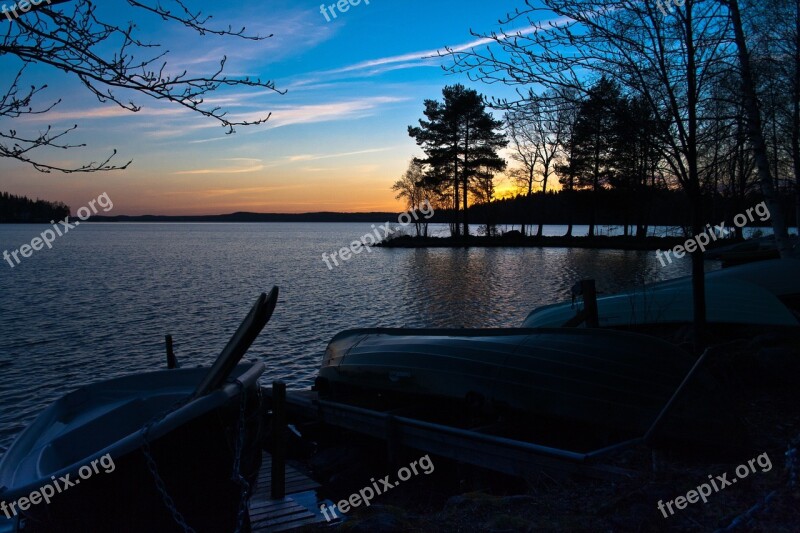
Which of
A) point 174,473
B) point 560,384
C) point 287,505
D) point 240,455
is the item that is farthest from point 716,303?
point 174,473

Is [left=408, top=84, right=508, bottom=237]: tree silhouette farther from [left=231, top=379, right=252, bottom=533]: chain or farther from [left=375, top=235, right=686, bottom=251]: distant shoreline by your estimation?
[left=231, top=379, right=252, bottom=533]: chain

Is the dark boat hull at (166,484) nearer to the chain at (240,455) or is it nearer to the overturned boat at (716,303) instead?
the chain at (240,455)

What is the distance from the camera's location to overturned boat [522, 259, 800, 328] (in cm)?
1095

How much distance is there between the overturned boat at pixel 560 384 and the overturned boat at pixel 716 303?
2.56m

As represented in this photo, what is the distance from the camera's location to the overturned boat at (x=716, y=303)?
10953mm

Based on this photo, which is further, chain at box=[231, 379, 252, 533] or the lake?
the lake

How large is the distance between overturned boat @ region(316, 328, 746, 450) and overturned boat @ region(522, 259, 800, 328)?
2.56m

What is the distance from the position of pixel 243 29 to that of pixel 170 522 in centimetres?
373

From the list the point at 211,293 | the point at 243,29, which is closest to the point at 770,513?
the point at 243,29

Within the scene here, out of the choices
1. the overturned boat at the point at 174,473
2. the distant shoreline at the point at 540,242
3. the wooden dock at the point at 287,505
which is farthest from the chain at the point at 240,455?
the distant shoreline at the point at 540,242

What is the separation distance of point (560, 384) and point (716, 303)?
591cm

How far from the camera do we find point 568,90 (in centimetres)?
734

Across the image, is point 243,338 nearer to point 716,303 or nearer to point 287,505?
point 287,505

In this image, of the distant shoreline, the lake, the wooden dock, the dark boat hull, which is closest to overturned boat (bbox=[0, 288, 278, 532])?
the dark boat hull
